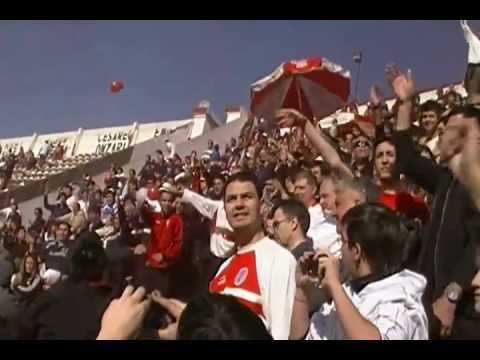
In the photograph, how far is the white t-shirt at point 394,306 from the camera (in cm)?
207

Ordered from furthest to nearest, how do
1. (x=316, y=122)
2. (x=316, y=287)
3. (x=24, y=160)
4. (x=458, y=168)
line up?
(x=24, y=160)
(x=316, y=122)
(x=458, y=168)
(x=316, y=287)

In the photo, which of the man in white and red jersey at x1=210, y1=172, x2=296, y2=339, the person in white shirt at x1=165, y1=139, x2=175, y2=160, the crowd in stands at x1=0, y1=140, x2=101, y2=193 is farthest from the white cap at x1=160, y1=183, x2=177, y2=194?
the crowd in stands at x1=0, y1=140, x2=101, y2=193

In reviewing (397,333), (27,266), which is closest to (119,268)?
(27,266)

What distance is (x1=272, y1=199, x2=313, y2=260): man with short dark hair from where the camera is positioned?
2721mm

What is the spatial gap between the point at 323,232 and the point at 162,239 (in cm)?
71

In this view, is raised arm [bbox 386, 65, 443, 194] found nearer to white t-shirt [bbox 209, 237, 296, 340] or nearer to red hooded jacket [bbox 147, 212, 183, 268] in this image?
white t-shirt [bbox 209, 237, 296, 340]

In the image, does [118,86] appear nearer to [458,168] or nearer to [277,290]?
[277,290]

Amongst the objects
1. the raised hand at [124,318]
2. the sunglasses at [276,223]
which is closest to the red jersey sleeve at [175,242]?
the sunglasses at [276,223]

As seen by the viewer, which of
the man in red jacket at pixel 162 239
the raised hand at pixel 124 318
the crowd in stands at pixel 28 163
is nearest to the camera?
the raised hand at pixel 124 318

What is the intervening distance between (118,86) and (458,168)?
4.67 ft

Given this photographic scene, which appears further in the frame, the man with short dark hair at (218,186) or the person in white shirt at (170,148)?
the person in white shirt at (170,148)

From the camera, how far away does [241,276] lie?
2691 millimetres

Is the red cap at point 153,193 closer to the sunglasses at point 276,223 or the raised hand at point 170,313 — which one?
the sunglasses at point 276,223

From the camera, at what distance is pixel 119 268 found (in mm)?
3059
